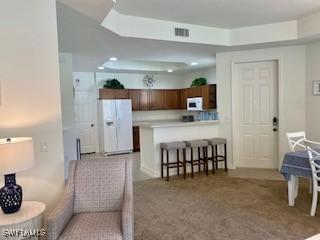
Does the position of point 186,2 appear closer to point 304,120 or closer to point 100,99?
point 304,120

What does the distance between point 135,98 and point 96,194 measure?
19.1 ft

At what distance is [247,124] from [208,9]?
2.68 m

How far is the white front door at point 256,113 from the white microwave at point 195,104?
199 centimetres

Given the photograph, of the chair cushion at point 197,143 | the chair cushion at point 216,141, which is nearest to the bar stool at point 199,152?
the chair cushion at point 197,143

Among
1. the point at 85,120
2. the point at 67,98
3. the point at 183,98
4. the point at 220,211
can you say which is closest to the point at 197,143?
the point at 220,211

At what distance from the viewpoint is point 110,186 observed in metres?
2.49

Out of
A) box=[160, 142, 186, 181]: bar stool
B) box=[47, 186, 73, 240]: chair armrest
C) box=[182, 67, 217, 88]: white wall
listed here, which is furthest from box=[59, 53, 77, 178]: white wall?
box=[182, 67, 217, 88]: white wall

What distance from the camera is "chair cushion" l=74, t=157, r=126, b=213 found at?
244cm

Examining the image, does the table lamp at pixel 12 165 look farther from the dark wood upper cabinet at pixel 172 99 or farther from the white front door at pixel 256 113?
the dark wood upper cabinet at pixel 172 99

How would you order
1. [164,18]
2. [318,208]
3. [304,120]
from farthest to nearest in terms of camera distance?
[304,120] < [164,18] < [318,208]

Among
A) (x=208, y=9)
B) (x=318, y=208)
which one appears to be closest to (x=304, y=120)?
(x=318, y=208)

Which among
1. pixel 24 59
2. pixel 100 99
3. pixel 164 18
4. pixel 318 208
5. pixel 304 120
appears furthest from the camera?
pixel 100 99

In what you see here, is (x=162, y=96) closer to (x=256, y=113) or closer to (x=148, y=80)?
(x=148, y=80)

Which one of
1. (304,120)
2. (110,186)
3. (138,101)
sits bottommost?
(110,186)
